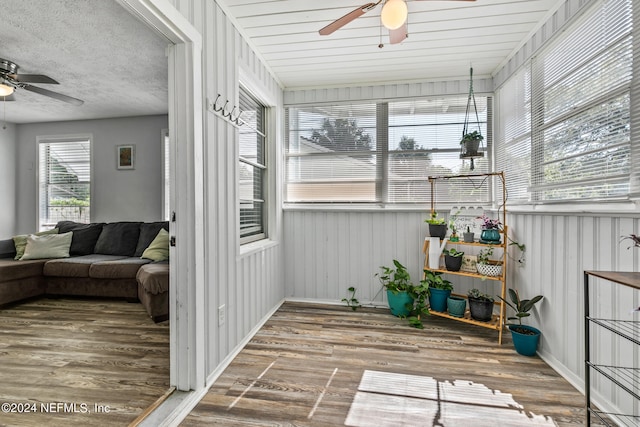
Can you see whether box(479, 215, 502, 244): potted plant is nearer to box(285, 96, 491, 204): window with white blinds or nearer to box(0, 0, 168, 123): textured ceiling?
box(285, 96, 491, 204): window with white blinds

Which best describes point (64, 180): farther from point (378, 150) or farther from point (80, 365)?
point (378, 150)

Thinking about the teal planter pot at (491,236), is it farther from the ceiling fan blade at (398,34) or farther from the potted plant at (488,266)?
the ceiling fan blade at (398,34)

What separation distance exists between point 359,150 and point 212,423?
281cm

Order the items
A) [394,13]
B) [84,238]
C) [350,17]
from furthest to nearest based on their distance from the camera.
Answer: [84,238] < [350,17] < [394,13]

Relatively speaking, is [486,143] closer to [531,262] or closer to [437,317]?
[531,262]

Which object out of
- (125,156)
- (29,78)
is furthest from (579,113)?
(125,156)

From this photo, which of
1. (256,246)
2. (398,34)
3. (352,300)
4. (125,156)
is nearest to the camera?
(398,34)

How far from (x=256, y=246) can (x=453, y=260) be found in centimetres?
186

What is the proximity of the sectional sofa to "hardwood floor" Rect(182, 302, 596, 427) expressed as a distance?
4.37 feet

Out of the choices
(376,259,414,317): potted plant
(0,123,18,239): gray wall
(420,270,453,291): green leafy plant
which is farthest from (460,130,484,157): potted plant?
(0,123,18,239): gray wall

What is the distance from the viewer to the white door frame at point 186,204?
1685 millimetres

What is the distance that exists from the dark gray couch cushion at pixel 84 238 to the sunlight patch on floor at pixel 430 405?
4.05 meters

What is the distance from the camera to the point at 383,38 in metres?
2.46

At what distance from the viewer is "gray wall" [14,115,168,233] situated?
14.5 ft
